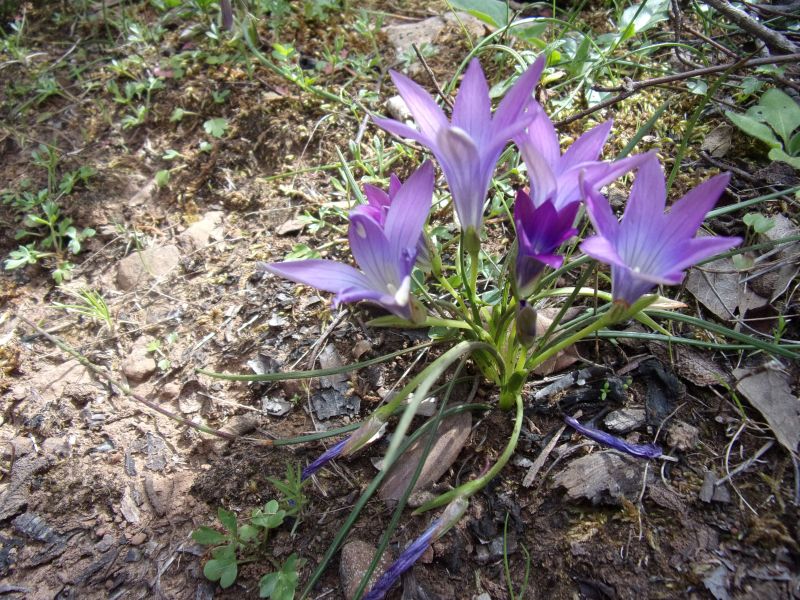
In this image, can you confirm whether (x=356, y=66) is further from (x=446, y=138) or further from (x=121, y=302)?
(x=446, y=138)

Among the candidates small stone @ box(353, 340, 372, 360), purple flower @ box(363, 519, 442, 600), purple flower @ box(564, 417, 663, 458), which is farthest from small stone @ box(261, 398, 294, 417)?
purple flower @ box(564, 417, 663, 458)

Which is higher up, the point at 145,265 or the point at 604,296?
the point at 604,296

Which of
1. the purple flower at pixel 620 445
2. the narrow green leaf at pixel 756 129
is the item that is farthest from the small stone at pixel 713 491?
the narrow green leaf at pixel 756 129

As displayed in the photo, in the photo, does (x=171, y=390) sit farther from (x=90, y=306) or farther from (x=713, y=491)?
(x=713, y=491)

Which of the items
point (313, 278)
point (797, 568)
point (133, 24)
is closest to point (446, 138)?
point (313, 278)

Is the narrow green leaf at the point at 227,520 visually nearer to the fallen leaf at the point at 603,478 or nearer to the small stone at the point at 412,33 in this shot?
the fallen leaf at the point at 603,478

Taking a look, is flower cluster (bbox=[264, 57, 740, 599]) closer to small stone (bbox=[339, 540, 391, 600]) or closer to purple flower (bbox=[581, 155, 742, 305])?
purple flower (bbox=[581, 155, 742, 305])

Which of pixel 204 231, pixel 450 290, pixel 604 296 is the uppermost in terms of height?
pixel 450 290

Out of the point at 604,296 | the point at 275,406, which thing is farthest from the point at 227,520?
the point at 604,296
